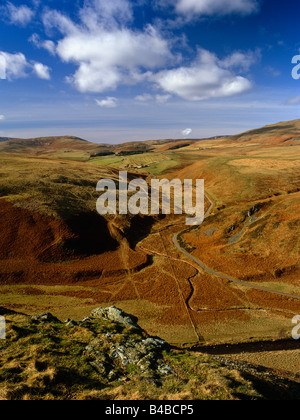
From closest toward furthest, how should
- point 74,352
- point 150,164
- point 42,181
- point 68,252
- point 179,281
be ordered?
1. point 74,352
2. point 179,281
3. point 68,252
4. point 42,181
5. point 150,164

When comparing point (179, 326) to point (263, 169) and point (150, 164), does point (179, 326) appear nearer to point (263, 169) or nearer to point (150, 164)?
point (263, 169)

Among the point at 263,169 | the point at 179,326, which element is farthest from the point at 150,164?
the point at 179,326

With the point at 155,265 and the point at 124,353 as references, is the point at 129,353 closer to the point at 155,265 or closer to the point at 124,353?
the point at 124,353

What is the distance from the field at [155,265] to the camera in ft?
81.0

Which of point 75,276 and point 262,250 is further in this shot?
point 262,250

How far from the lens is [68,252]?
36594 millimetres

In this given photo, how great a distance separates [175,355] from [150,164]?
424ft

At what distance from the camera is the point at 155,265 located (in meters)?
36.5

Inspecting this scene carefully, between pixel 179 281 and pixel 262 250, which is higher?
pixel 262 250

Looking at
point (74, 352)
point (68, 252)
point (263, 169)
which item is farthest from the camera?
point (263, 169)

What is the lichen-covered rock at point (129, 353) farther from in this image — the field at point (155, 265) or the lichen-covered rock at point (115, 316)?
the field at point (155, 265)
